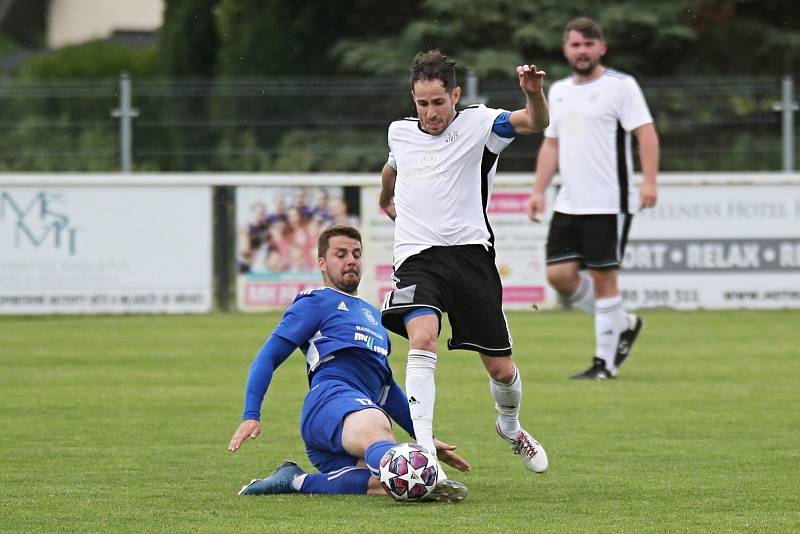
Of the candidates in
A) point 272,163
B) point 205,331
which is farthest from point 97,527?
point 272,163

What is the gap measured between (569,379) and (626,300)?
244 inches

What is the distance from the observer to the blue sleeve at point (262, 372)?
630cm

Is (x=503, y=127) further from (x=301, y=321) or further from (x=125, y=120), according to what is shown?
(x=125, y=120)

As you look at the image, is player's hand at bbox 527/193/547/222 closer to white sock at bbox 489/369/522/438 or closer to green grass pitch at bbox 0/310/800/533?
green grass pitch at bbox 0/310/800/533

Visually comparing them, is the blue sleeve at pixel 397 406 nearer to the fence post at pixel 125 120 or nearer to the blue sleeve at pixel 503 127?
the blue sleeve at pixel 503 127

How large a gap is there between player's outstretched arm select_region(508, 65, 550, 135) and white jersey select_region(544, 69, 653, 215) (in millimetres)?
4504

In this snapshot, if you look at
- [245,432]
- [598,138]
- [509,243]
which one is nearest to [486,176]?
[245,432]

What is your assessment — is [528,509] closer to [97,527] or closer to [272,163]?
[97,527]

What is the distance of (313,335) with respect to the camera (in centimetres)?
678

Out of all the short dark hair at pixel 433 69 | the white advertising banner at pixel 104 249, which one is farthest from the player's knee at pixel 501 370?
the white advertising banner at pixel 104 249

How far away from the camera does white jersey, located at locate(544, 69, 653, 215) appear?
11.2m

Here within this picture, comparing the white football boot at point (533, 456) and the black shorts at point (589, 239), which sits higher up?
the black shorts at point (589, 239)

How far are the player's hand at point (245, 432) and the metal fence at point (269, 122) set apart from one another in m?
11.7

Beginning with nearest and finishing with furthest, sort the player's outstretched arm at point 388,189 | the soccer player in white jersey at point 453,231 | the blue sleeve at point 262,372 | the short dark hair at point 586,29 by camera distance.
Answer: the blue sleeve at point 262,372 < the soccer player in white jersey at point 453,231 < the player's outstretched arm at point 388,189 < the short dark hair at point 586,29
